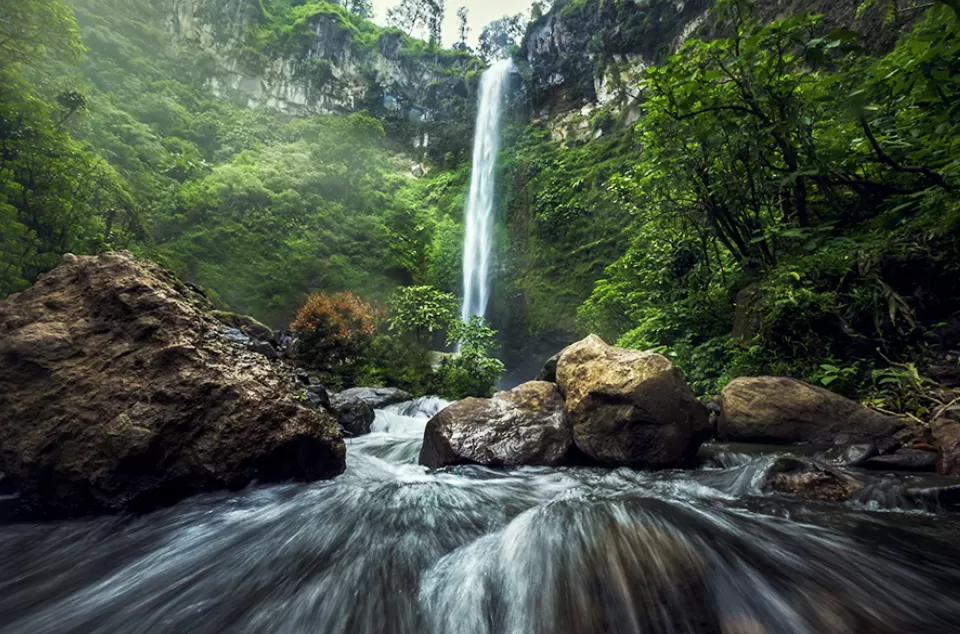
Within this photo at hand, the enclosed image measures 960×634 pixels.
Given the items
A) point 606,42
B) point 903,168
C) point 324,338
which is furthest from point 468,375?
point 606,42

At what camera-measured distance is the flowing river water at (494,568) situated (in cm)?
175

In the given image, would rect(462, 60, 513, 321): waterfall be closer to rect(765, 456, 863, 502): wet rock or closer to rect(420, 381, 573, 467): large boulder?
rect(420, 381, 573, 467): large boulder

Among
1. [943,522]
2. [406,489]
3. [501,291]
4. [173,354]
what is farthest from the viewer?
[501,291]

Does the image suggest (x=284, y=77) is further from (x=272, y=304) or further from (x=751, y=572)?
(x=751, y=572)

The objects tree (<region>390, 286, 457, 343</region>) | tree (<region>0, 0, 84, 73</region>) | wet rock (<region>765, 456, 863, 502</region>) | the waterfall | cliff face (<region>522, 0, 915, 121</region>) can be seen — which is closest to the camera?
wet rock (<region>765, 456, 863, 502</region>)

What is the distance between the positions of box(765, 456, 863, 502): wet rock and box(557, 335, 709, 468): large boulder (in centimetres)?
90

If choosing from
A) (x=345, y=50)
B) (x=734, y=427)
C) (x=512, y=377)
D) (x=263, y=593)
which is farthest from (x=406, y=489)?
(x=345, y=50)

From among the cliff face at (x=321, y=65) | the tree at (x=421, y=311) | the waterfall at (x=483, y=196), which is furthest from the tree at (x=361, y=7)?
the tree at (x=421, y=311)

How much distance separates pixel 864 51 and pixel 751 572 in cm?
257

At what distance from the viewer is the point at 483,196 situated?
25266 mm

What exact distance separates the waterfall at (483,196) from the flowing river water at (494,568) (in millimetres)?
14390

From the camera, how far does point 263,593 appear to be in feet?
7.12

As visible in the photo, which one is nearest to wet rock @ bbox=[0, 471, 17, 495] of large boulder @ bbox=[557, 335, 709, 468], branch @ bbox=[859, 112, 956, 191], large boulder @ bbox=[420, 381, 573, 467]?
large boulder @ bbox=[420, 381, 573, 467]

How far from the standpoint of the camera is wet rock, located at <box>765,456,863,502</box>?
2.95 m
